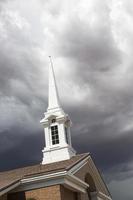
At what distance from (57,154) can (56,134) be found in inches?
62.5

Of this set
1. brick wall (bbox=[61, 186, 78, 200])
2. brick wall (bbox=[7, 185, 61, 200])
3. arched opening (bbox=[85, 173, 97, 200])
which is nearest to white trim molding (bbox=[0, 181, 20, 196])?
brick wall (bbox=[7, 185, 61, 200])

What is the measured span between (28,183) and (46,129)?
1020 cm

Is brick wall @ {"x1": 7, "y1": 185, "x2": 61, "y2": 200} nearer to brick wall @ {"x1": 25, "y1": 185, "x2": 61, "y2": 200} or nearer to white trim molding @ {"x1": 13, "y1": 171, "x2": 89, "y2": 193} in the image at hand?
brick wall @ {"x1": 25, "y1": 185, "x2": 61, "y2": 200}

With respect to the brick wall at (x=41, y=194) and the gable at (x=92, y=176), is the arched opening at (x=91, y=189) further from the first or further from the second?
the brick wall at (x=41, y=194)

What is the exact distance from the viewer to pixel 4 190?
69.2 feet

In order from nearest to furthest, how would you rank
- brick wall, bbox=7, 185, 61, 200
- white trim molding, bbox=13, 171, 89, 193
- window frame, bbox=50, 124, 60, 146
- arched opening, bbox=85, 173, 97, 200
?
white trim molding, bbox=13, 171, 89, 193 → brick wall, bbox=7, 185, 61, 200 → arched opening, bbox=85, 173, 97, 200 → window frame, bbox=50, 124, 60, 146

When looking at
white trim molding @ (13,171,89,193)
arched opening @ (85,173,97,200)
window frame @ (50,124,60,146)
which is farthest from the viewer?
window frame @ (50,124,60,146)

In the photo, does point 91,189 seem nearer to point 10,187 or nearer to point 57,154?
point 57,154

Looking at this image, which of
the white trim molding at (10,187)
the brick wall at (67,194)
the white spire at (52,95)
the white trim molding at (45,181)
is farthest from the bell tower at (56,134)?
the white trim molding at (10,187)

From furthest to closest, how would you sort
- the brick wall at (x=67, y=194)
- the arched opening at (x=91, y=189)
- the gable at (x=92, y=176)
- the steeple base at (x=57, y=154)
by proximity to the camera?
the steeple base at (x=57, y=154), the arched opening at (x=91, y=189), the gable at (x=92, y=176), the brick wall at (x=67, y=194)

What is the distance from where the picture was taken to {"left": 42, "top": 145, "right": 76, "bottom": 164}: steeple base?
31.5m

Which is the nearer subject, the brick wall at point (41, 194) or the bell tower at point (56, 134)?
the brick wall at point (41, 194)

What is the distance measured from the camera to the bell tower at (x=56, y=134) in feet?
104

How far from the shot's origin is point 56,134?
3275cm
